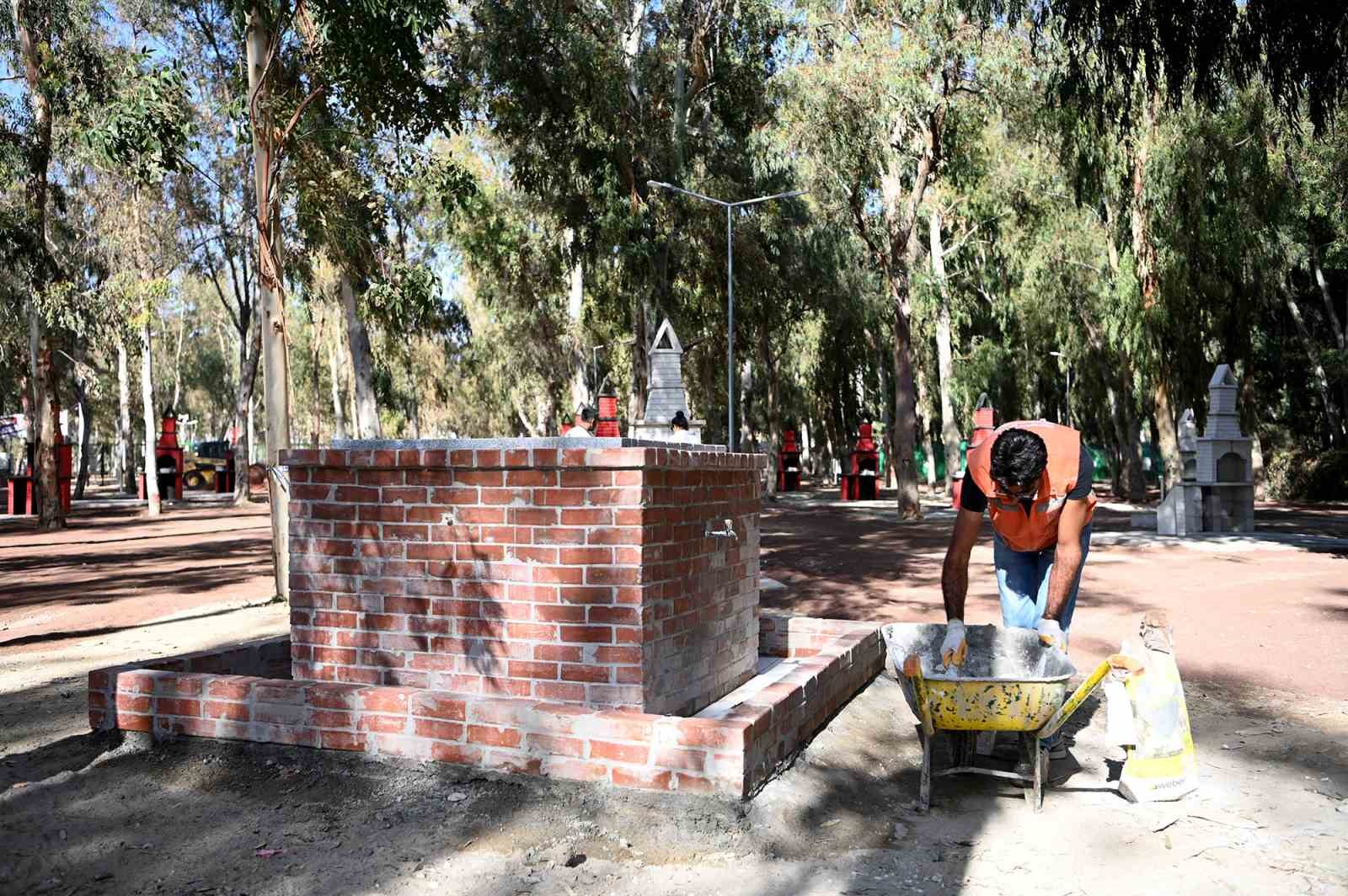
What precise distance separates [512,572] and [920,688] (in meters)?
1.69

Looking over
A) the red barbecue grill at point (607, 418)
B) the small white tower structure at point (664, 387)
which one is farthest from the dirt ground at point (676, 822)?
the red barbecue grill at point (607, 418)

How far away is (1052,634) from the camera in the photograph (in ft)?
16.3

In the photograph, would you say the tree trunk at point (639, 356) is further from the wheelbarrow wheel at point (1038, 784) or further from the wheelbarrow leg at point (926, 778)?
the wheelbarrow leg at point (926, 778)

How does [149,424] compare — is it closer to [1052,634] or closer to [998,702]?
[1052,634]

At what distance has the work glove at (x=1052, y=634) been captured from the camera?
4.90m

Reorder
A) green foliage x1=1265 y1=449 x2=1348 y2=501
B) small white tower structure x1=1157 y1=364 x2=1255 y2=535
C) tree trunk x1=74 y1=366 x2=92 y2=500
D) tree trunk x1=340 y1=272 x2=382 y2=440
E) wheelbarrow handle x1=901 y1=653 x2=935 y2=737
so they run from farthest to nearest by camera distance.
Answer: tree trunk x1=74 y1=366 x2=92 y2=500, green foliage x1=1265 y1=449 x2=1348 y2=501, tree trunk x1=340 y1=272 x2=382 y2=440, small white tower structure x1=1157 y1=364 x2=1255 y2=535, wheelbarrow handle x1=901 y1=653 x2=935 y2=737

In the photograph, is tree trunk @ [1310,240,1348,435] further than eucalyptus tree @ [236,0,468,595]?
Yes

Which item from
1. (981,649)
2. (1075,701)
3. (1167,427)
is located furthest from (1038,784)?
(1167,427)

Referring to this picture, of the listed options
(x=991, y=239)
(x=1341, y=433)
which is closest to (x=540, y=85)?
(x=991, y=239)

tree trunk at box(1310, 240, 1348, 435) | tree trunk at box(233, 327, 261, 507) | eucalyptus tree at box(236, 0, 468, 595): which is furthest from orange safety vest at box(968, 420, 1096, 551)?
tree trunk at box(233, 327, 261, 507)

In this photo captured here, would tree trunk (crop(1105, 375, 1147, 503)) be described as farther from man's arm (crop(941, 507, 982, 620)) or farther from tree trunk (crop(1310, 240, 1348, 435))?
man's arm (crop(941, 507, 982, 620))

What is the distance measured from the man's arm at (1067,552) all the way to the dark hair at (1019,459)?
25cm

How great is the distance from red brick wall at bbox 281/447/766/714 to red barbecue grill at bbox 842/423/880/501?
2907 cm

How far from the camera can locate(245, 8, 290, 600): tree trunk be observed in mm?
10008
